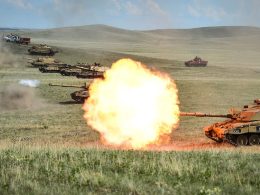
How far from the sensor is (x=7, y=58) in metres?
76.8

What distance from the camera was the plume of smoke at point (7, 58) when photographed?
73438 mm

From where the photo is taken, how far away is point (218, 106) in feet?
142

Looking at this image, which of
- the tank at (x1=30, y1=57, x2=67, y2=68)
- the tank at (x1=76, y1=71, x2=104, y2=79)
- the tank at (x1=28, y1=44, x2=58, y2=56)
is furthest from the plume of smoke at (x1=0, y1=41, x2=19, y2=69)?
the tank at (x1=76, y1=71, x2=104, y2=79)

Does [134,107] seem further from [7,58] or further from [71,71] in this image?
[7,58]

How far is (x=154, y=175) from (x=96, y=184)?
197 cm

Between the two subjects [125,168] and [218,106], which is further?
[218,106]

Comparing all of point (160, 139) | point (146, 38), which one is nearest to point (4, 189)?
point (160, 139)

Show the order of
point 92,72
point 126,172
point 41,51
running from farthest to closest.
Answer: point 41,51 → point 92,72 → point 126,172

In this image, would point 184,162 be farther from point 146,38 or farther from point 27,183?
point 146,38

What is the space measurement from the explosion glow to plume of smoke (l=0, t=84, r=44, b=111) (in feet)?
58.4

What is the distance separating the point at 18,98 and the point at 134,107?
949 inches

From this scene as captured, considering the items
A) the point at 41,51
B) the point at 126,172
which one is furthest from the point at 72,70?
the point at 126,172

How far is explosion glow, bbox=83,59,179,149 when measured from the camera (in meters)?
24.6

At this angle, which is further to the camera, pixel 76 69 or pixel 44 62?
Result: pixel 44 62
